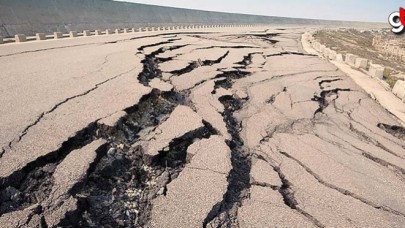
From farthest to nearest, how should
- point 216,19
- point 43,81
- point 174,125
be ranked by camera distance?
point 216,19
point 43,81
point 174,125

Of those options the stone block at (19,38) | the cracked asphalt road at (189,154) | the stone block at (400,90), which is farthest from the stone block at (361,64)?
the stone block at (19,38)

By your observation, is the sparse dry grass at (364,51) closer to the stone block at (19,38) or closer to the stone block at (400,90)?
the stone block at (400,90)

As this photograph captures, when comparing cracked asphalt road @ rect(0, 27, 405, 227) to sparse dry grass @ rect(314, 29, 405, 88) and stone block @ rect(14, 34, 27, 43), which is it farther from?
stone block @ rect(14, 34, 27, 43)

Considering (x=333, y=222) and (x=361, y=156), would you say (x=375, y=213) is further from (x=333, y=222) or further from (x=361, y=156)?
(x=361, y=156)

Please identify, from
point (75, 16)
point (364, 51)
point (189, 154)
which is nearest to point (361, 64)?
point (189, 154)

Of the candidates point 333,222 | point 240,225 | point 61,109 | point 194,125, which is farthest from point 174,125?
point 333,222

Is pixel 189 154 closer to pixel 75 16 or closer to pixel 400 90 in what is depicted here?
pixel 400 90
